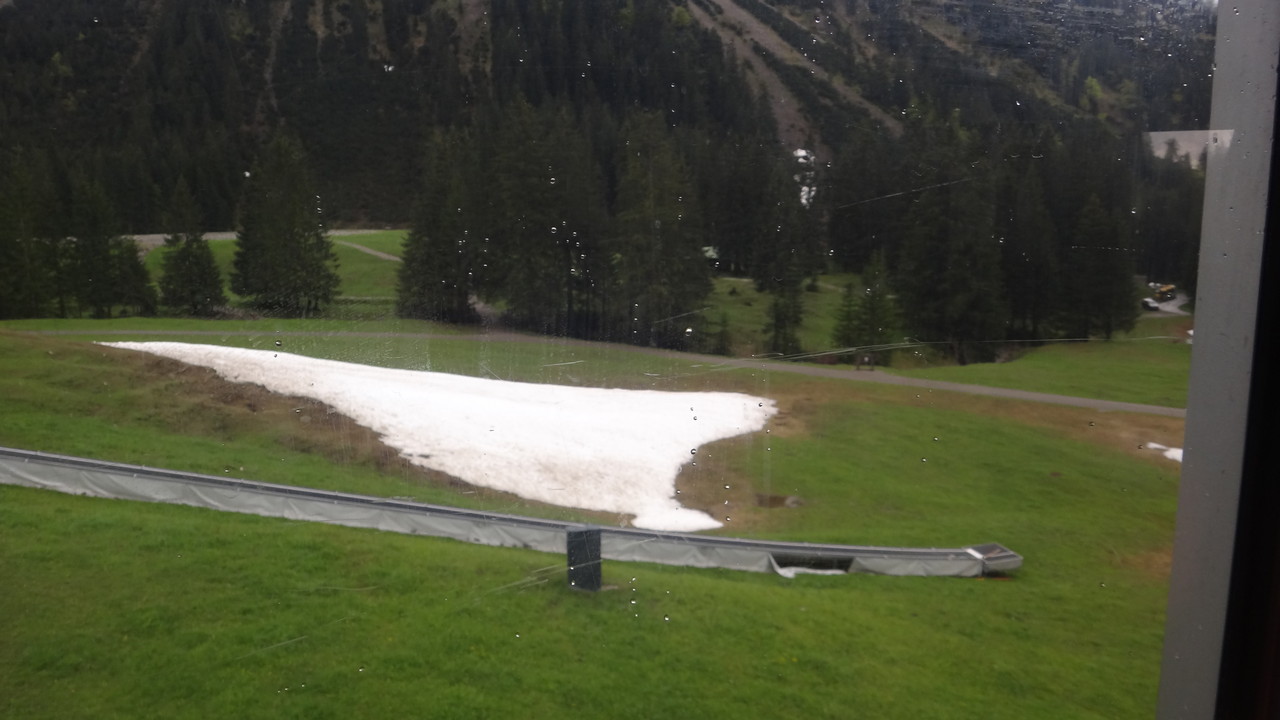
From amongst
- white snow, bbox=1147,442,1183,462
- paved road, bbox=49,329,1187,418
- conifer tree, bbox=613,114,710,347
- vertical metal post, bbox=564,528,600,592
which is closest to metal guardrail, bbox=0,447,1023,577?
vertical metal post, bbox=564,528,600,592

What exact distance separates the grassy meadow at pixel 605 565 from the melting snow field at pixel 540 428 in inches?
1.8

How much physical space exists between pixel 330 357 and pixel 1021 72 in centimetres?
207

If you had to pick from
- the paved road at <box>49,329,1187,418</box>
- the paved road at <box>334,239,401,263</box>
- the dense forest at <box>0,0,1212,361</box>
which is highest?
the dense forest at <box>0,0,1212,361</box>

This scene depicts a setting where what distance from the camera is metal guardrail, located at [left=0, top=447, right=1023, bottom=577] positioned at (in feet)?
8.23

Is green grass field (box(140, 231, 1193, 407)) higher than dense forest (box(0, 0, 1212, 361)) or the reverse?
the reverse


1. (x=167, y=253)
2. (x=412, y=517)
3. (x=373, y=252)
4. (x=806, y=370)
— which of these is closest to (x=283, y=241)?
(x=373, y=252)

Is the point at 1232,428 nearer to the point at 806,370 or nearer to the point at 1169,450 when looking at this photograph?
the point at 1169,450

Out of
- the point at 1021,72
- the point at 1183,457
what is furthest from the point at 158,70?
the point at 1183,457

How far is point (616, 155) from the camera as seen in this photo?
102 inches

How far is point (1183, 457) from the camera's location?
1918mm

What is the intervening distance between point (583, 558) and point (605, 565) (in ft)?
0.23

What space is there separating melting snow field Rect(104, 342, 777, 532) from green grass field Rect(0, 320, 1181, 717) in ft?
0.16

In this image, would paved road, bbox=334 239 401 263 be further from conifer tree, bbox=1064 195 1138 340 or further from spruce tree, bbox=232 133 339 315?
conifer tree, bbox=1064 195 1138 340

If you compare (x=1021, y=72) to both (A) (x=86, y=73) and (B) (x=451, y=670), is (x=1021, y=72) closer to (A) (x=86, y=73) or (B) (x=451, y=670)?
(B) (x=451, y=670)
